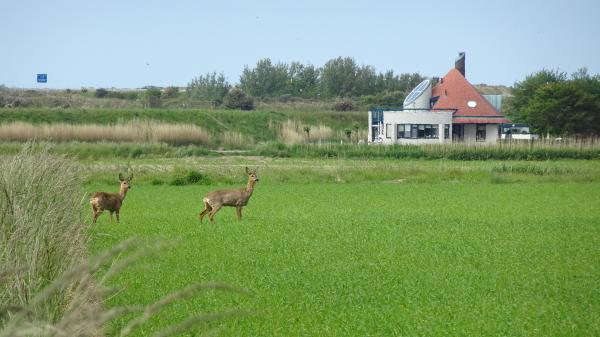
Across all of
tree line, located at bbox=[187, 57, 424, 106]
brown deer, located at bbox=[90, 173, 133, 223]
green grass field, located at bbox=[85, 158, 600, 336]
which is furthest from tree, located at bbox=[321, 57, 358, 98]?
brown deer, located at bbox=[90, 173, 133, 223]

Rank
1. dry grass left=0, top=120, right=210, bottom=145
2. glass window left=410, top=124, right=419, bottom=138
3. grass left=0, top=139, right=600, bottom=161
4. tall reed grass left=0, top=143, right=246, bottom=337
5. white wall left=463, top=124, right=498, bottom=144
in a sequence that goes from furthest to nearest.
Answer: white wall left=463, top=124, right=498, bottom=144, glass window left=410, top=124, right=419, bottom=138, dry grass left=0, top=120, right=210, bottom=145, grass left=0, top=139, right=600, bottom=161, tall reed grass left=0, top=143, right=246, bottom=337

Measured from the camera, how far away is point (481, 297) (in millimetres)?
11586

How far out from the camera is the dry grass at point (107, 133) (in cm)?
5631

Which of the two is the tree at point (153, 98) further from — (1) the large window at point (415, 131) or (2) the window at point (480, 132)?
(2) the window at point (480, 132)

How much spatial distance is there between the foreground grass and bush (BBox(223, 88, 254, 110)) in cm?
6691

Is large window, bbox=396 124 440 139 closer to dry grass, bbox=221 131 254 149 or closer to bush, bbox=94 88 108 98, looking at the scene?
dry grass, bbox=221 131 254 149

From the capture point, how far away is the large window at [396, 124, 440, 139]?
6812cm

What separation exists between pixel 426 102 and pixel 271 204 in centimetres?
5043

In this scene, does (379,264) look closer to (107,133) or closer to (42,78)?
(107,133)

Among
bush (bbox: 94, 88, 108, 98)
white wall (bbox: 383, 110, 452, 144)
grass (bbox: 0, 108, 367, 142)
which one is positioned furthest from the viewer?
bush (bbox: 94, 88, 108, 98)

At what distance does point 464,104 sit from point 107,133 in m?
30.9

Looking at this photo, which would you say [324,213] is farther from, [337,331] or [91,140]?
[91,140]

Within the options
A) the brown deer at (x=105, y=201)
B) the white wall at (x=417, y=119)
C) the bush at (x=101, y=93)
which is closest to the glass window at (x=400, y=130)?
the white wall at (x=417, y=119)

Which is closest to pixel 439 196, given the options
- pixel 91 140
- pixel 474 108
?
pixel 91 140
